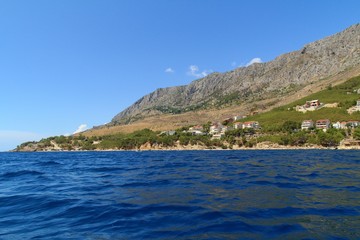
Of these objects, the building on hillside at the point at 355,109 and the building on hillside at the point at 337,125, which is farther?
the building on hillside at the point at 355,109

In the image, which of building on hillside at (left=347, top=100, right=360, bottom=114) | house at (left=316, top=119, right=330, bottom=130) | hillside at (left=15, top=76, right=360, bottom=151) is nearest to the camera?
hillside at (left=15, top=76, right=360, bottom=151)

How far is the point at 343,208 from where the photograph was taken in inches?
483

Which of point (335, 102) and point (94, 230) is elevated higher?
point (335, 102)

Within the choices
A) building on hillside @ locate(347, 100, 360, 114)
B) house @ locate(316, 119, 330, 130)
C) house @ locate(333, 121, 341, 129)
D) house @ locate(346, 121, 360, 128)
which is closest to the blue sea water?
house @ locate(346, 121, 360, 128)

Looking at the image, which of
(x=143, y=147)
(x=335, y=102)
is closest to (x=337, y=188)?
(x=143, y=147)

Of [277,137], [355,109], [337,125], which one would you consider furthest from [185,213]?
[355,109]

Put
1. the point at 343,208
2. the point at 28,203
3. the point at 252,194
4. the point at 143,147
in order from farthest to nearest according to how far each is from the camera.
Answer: the point at 143,147 → the point at 252,194 → the point at 28,203 → the point at 343,208

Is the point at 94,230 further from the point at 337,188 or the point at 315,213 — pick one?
the point at 337,188

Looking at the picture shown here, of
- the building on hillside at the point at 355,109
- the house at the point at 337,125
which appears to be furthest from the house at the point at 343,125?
the building on hillside at the point at 355,109

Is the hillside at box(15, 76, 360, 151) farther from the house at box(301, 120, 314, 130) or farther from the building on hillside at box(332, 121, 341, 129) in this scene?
the building on hillside at box(332, 121, 341, 129)

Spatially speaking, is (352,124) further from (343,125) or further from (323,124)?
(323,124)

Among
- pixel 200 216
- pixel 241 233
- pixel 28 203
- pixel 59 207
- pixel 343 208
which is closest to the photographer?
pixel 241 233

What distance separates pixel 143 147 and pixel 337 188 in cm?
17302

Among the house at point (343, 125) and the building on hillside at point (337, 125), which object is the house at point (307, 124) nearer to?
the building on hillside at point (337, 125)
